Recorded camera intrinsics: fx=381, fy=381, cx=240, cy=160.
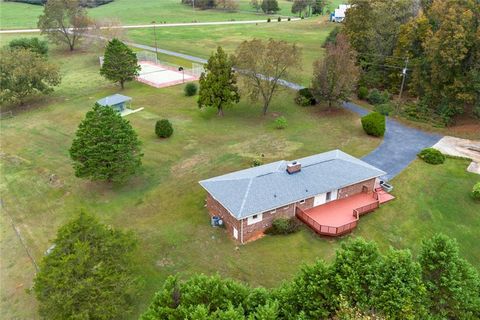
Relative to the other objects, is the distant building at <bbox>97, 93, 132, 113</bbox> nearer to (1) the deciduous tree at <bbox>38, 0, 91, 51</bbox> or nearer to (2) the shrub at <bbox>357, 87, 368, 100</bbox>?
(2) the shrub at <bbox>357, 87, 368, 100</bbox>

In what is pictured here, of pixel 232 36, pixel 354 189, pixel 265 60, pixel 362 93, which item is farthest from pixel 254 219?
pixel 232 36

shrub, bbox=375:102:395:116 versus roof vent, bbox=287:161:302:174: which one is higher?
roof vent, bbox=287:161:302:174

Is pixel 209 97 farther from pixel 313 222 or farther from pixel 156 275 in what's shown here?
pixel 156 275

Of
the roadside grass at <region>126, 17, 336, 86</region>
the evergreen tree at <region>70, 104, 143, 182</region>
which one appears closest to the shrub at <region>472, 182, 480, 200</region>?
the evergreen tree at <region>70, 104, 143, 182</region>

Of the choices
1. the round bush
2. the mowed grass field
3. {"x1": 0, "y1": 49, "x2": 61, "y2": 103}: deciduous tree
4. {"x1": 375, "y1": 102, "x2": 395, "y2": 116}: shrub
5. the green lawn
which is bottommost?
the mowed grass field

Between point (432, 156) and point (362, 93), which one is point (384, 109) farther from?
point (432, 156)

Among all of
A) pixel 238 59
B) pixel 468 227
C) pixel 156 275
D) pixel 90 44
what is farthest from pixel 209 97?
pixel 90 44
